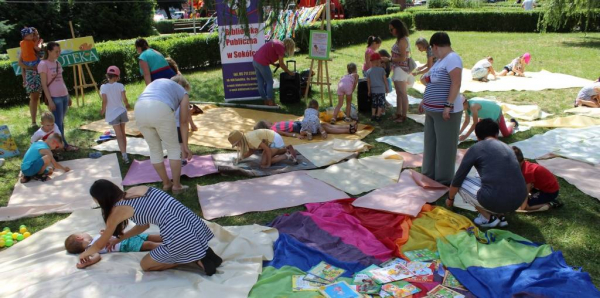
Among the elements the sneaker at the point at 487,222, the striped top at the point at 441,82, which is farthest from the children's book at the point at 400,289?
the striped top at the point at 441,82

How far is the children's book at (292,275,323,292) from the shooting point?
3306mm

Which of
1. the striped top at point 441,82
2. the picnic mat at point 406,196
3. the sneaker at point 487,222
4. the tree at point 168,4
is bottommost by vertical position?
the sneaker at point 487,222

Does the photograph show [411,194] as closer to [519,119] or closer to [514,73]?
[519,119]

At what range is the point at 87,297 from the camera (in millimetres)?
3092

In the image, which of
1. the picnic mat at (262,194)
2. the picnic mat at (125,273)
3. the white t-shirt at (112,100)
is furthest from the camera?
the white t-shirt at (112,100)

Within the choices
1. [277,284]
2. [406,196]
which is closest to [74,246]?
[277,284]

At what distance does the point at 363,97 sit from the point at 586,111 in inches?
145

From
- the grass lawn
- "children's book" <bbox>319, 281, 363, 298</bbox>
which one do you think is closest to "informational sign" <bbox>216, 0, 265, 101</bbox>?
Result: the grass lawn

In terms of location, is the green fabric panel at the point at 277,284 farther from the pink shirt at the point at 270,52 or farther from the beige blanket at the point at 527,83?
the beige blanket at the point at 527,83

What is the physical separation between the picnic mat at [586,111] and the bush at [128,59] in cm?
962

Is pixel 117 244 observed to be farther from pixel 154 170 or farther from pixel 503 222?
pixel 503 222

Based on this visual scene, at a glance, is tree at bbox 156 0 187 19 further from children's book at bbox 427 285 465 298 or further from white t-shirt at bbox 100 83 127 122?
children's book at bbox 427 285 465 298

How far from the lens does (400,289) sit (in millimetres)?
3260

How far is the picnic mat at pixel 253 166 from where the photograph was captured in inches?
224
